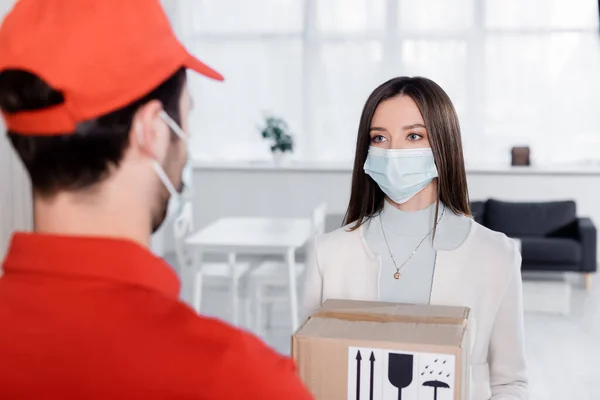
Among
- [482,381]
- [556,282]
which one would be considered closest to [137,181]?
[482,381]

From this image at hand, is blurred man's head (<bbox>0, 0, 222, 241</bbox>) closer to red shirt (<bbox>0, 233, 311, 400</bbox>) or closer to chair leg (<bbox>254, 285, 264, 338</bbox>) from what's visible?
red shirt (<bbox>0, 233, 311, 400</bbox>)

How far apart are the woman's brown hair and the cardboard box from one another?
0.60 metres

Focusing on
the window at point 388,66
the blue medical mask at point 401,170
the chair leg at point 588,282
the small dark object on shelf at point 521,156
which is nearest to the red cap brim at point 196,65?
the blue medical mask at point 401,170

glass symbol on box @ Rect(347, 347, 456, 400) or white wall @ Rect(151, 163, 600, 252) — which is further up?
white wall @ Rect(151, 163, 600, 252)

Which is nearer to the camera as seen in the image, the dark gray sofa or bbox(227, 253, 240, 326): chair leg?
bbox(227, 253, 240, 326): chair leg

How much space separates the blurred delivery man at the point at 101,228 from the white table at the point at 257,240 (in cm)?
337

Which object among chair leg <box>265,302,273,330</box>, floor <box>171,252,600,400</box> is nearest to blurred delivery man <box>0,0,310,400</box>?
floor <box>171,252,600,400</box>

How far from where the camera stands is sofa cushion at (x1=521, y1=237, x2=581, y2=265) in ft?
18.0

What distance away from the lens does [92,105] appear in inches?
25.6

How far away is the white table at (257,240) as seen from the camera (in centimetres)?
418

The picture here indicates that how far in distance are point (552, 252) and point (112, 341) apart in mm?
5273

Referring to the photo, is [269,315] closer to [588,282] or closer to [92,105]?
[588,282]

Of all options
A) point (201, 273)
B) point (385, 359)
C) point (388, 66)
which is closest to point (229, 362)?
point (385, 359)

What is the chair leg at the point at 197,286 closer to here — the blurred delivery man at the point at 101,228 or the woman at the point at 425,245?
the woman at the point at 425,245
